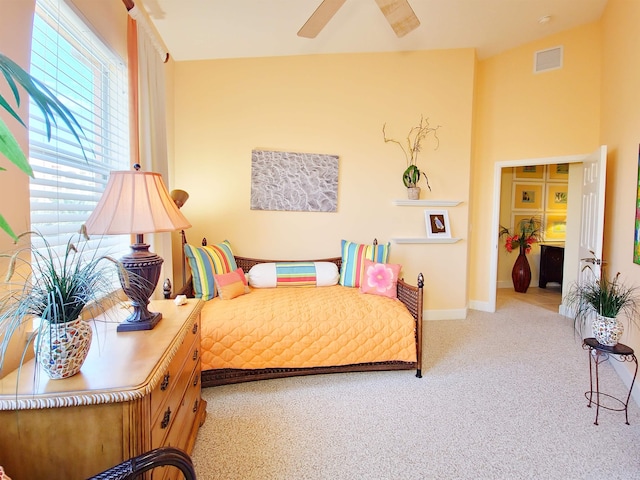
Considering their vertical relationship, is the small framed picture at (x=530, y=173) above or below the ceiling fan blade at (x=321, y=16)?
below

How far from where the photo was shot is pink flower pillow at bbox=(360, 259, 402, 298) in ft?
9.72

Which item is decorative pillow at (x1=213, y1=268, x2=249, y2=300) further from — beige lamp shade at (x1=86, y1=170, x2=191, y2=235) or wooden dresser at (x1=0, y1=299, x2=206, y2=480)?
wooden dresser at (x1=0, y1=299, x2=206, y2=480)

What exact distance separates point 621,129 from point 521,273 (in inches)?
111

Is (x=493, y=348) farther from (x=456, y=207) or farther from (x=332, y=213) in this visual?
(x=332, y=213)

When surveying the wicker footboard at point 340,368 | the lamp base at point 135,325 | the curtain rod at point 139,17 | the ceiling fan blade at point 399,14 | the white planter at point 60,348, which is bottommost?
the wicker footboard at point 340,368

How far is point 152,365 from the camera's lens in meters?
1.12

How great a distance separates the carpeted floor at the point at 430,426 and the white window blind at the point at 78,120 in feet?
4.28

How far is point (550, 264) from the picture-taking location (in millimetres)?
5355

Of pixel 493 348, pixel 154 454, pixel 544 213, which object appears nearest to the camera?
pixel 154 454

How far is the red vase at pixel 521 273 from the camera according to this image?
17.0ft

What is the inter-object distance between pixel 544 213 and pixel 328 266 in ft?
14.4

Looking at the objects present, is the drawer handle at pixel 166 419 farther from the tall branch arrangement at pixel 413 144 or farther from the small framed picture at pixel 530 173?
the small framed picture at pixel 530 173

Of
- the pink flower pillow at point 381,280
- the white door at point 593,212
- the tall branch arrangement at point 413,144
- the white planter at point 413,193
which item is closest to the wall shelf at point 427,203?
the white planter at point 413,193

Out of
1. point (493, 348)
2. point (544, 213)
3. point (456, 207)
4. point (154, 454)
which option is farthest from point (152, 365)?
point (544, 213)
